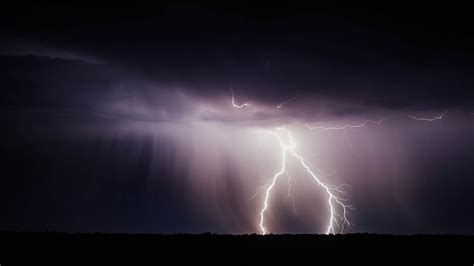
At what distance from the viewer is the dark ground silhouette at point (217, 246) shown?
290 inches

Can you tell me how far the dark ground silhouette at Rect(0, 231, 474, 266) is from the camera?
7.36 metres

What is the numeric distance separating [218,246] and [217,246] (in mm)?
19

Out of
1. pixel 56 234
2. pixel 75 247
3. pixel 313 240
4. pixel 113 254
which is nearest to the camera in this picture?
pixel 113 254

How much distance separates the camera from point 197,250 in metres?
7.86

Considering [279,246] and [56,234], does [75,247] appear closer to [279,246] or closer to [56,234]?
[56,234]

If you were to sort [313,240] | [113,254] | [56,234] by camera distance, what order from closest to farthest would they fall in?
[113,254], [313,240], [56,234]

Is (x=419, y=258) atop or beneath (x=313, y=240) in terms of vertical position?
beneath

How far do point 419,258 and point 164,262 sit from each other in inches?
164

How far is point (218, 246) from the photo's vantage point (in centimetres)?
816

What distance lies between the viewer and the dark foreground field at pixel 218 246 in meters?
7.40

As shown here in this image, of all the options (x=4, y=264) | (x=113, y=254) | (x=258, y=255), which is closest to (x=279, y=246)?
(x=258, y=255)

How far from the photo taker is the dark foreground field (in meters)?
7.40

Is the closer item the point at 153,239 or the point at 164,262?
the point at 164,262

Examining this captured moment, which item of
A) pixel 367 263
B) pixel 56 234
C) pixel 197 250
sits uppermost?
pixel 56 234
